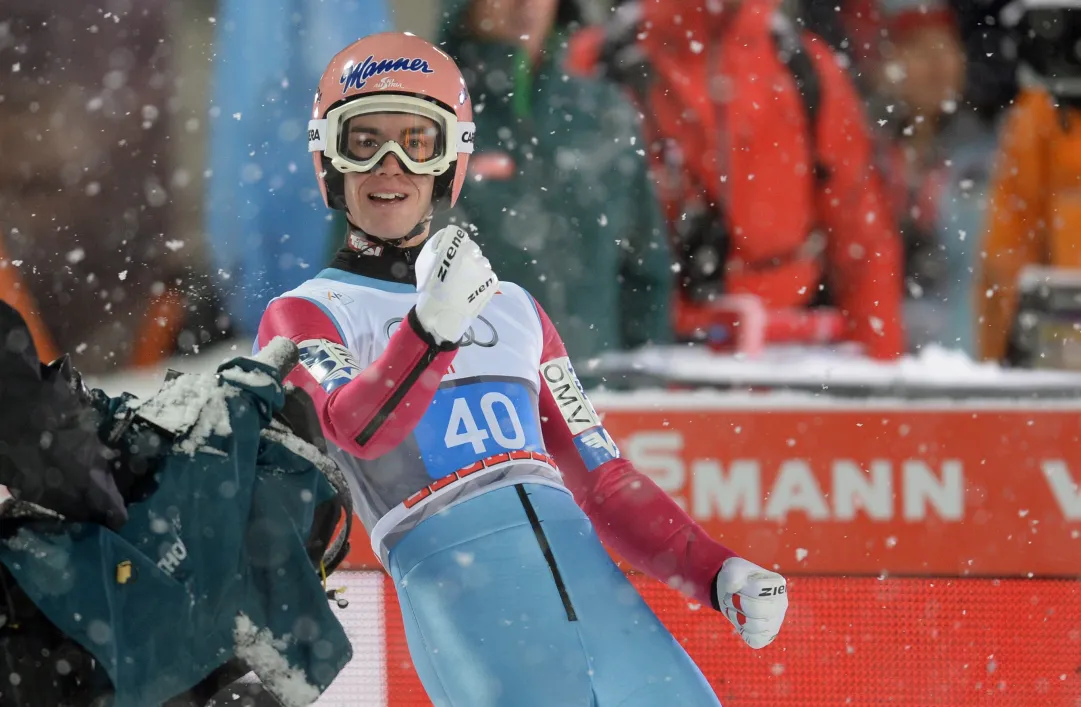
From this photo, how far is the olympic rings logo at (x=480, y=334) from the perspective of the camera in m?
2.29

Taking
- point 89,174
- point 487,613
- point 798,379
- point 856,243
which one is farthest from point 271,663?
point 856,243

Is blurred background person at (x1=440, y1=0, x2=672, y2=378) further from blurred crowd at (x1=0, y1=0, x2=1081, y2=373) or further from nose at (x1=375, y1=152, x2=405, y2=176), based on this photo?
nose at (x1=375, y1=152, x2=405, y2=176)

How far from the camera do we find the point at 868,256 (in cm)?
421

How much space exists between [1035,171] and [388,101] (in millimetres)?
2987

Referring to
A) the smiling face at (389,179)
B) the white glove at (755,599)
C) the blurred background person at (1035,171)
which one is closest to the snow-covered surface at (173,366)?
the smiling face at (389,179)

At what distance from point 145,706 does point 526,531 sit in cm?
80

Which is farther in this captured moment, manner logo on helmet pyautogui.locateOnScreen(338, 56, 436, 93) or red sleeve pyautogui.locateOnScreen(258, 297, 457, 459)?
→ manner logo on helmet pyautogui.locateOnScreen(338, 56, 436, 93)

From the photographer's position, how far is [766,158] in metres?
4.09

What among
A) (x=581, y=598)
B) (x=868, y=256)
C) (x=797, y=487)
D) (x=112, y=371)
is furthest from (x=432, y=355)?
(x=868, y=256)

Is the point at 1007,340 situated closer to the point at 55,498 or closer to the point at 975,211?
the point at 975,211

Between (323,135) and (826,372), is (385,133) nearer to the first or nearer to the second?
(323,135)

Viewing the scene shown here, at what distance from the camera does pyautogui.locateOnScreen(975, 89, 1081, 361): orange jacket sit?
432 cm

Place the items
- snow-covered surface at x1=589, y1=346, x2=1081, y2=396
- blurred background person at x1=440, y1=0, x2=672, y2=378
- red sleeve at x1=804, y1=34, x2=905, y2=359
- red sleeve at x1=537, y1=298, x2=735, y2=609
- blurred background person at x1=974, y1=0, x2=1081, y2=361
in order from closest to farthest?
red sleeve at x1=537, y1=298, x2=735, y2=609 < snow-covered surface at x1=589, y1=346, x2=1081, y2=396 < blurred background person at x1=440, y1=0, x2=672, y2=378 < red sleeve at x1=804, y1=34, x2=905, y2=359 < blurred background person at x1=974, y1=0, x2=1081, y2=361

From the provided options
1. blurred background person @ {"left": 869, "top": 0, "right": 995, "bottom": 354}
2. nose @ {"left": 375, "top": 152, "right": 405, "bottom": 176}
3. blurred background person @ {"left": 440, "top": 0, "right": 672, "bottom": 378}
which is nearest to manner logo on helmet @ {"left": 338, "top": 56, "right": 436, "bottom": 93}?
nose @ {"left": 375, "top": 152, "right": 405, "bottom": 176}
